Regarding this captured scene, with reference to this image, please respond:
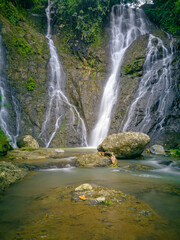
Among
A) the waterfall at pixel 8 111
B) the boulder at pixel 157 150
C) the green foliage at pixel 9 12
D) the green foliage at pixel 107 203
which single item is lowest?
the boulder at pixel 157 150

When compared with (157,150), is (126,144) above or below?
above

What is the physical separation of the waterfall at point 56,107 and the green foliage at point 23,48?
2.25 meters

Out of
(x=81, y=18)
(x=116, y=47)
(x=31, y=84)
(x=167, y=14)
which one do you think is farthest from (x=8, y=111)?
(x=167, y=14)

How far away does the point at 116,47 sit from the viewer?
822 inches

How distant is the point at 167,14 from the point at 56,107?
760 inches

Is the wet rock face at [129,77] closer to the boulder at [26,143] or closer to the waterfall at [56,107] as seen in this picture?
the waterfall at [56,107]

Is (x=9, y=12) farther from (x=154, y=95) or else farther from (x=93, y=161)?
(x=93, y=161)

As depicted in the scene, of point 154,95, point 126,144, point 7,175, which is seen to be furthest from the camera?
point 154,95

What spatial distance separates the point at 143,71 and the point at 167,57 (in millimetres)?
2316

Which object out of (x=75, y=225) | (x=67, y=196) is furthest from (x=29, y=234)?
(x=67, y=196)

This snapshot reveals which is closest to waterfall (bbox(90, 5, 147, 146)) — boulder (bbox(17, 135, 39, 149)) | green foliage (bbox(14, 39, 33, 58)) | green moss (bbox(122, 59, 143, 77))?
green moss (bbox(122, 59, 143, 77))

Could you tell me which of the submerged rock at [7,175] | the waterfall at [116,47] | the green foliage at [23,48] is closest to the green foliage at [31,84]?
the green foliage at [23,48]

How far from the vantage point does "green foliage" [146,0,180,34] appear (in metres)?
19.2

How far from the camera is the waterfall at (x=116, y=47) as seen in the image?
14.7 metres
